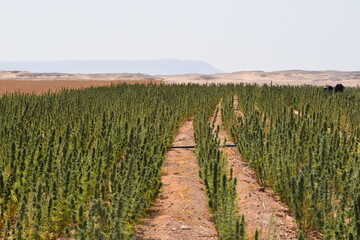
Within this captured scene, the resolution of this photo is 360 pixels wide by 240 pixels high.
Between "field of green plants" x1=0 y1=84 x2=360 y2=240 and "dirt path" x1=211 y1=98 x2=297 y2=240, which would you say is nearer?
"field of green plants" x1=0 y1=84 x2=360 y2=240

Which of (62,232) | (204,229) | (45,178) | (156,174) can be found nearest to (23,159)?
(45,178)

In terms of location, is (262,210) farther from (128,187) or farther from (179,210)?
(128,187)

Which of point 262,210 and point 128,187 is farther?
point 262,210

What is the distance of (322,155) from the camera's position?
210 inches

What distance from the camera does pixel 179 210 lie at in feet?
16.4

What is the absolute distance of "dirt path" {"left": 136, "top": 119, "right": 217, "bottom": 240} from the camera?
14.1 ft

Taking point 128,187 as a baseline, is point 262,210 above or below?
below

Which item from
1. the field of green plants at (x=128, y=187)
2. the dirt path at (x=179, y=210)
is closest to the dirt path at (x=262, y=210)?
the field of green plants at (x=128, y=187)

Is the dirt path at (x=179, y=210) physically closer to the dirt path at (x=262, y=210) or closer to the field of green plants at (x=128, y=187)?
the field of green plants at (x=128, y=187)

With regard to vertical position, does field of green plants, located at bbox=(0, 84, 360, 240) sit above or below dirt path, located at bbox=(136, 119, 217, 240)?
above

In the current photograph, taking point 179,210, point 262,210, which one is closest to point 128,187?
point 179,210

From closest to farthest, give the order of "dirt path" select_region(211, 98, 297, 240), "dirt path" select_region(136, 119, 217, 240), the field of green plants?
the field of green plants < "dirt path" select_region(136, 119, 217, 240) < "dirt path" select_region(211, 98, 297, 240)

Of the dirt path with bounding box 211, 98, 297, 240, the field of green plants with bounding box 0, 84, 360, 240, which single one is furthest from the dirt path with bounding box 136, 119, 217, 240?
the dirt path with bounding box 211, 98, 297, 240

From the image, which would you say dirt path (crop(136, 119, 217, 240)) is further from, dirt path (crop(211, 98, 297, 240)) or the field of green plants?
dirt path (crop(211, 98, 297, 240))
